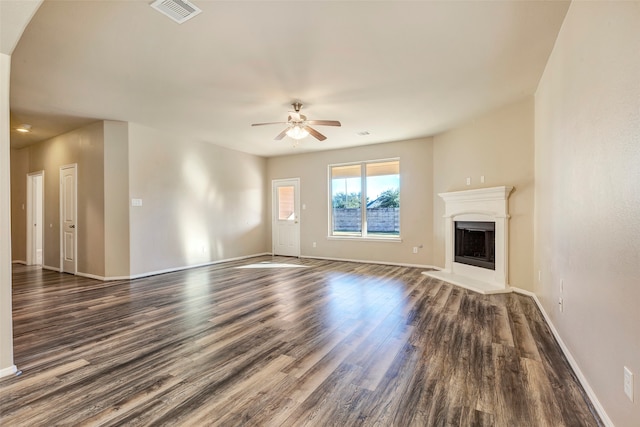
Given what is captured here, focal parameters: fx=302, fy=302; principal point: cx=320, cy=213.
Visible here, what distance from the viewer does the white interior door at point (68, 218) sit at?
5570 mm

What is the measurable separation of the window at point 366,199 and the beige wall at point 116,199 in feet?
13.7

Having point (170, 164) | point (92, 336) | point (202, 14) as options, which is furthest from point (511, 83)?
point (170, 164)

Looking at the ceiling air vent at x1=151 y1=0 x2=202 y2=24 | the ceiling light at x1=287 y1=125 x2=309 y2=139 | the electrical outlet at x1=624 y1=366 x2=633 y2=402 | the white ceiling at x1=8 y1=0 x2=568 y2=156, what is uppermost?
the ceiling air vent at x1=151 y1=0 x2=202 y2=24

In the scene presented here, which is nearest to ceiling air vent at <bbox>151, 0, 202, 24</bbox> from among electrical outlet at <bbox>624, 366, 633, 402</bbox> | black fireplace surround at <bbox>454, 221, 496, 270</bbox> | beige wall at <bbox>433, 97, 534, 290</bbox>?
electrical outlet at <bbox>624, 366, 633, 402</bbox>

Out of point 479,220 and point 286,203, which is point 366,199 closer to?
point 286,203

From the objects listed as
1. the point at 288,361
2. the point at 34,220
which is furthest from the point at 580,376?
the point at 34,220

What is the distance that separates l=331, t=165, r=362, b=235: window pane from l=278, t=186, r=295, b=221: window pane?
1224mm

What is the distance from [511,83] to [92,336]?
5.14m

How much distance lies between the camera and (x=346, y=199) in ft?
23.4

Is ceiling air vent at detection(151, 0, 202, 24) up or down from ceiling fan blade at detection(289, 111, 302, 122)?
up

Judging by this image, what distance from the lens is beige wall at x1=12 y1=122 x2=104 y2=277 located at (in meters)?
5.12

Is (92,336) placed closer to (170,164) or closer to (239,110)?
(239,110)

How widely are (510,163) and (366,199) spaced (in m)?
3.05

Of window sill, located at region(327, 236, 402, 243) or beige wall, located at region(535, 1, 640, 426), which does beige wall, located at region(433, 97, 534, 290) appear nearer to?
beige wall, located at region(535, 1, 640, 426)
